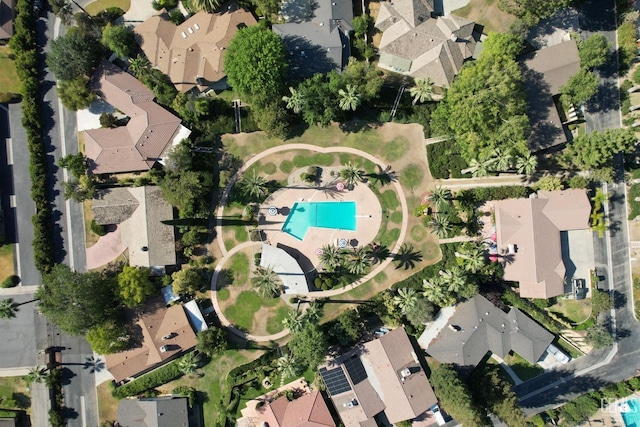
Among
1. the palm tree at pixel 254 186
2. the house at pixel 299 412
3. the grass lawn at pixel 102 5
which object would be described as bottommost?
the house at pixel 299 412

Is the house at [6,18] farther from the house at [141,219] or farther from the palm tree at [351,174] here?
the palm tree at [351,174]

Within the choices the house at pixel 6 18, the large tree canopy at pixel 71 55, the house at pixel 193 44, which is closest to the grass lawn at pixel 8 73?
the house at pixel 6 18

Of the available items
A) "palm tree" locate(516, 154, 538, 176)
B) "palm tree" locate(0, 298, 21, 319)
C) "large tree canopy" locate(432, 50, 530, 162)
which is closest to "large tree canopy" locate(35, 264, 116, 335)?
"palm tree" locate(0, 298, 21, 319)

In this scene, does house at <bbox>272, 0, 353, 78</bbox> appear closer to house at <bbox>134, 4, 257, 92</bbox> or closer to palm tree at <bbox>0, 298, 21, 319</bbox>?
house at <bbox>134, 4, 257, 92</bbox>

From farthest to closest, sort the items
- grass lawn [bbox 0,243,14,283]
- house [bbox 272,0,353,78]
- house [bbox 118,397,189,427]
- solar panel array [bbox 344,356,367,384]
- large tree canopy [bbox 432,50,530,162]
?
grass lawn [bbox 0,243,14,283]
house [bbox 272,0,353,78]
house [bbox 118,397,189,427]
solar panel array [bbox 344,356,367,384]
large tree canopy [bbox 432,50,530,162]

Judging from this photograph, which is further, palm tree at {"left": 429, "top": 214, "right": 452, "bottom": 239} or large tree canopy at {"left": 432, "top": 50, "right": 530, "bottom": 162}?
palm tree at {"left": 429, "top": 214, "right": 452, "bottom": 239}

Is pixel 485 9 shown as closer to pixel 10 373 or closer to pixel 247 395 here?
pixel 247 395
